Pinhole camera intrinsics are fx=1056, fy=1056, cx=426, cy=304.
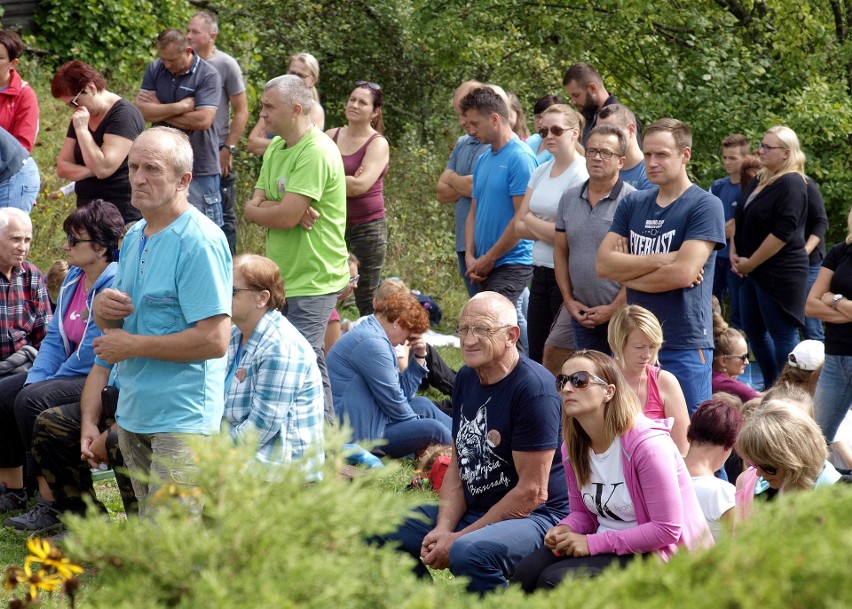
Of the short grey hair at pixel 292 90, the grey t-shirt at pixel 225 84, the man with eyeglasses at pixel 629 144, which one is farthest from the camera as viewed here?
the grey t-shirt at pixel 225 84

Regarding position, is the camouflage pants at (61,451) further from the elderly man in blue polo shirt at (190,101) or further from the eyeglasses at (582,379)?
the elderly man in blue polo shirt at (190,101)

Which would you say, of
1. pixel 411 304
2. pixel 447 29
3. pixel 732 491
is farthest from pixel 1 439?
pixel 447 29

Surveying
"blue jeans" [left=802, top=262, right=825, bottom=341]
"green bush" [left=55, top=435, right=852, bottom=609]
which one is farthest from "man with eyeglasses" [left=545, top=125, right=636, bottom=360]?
"green bush" [left=55, top=435, right=852, bottom=609]

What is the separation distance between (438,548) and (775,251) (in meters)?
4.64

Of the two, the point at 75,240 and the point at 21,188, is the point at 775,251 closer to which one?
the point at 75,240

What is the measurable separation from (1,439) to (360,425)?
2078 millimetres

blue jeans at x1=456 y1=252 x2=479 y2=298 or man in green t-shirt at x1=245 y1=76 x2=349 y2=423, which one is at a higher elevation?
man in green t-shirt at x1=245 y1=76 x2=349 y2=423

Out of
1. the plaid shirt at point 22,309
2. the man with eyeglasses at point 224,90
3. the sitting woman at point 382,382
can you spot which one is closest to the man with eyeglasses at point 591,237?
the sitting woman at point 382,382

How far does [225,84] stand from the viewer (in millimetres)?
8906

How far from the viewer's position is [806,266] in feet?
25.9

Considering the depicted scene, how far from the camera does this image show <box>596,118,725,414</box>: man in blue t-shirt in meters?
5.30

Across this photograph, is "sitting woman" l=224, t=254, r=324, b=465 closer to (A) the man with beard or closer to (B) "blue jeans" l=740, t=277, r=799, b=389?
(A) the man with beard

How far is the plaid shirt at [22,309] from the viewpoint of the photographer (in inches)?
240

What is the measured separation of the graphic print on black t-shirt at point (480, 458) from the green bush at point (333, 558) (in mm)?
2227
